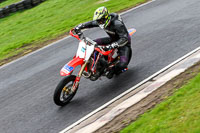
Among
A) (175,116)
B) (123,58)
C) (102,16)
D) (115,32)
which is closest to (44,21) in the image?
(115,32)

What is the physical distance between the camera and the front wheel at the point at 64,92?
7.23 m

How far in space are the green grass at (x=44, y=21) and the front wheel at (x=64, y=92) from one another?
6.03 m

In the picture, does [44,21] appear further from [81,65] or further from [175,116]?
[175,116]

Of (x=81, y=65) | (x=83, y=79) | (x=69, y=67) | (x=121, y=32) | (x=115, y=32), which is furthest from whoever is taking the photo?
(x=83, y=79)

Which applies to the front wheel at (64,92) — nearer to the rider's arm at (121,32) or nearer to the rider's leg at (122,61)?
the rider's leg at (122,61)

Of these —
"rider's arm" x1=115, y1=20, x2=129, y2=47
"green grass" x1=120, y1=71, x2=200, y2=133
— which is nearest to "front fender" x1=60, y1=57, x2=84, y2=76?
"rider's arm" x1=115, y1=20, x2=129, y2=47

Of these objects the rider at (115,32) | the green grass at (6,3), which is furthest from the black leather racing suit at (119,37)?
the green grass at (6,3)

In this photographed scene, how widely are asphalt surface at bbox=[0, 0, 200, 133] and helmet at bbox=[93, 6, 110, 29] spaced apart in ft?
5.53

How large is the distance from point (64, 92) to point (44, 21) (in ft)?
35.9

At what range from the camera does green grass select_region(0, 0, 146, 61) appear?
14.3m

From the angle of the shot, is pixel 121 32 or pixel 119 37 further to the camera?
pixel 119 37

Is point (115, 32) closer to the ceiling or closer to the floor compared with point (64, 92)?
closer to the ceiling

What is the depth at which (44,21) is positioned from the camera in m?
17.7

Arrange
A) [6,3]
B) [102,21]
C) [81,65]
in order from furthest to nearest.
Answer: [6,3], [102,21], [81,65]
